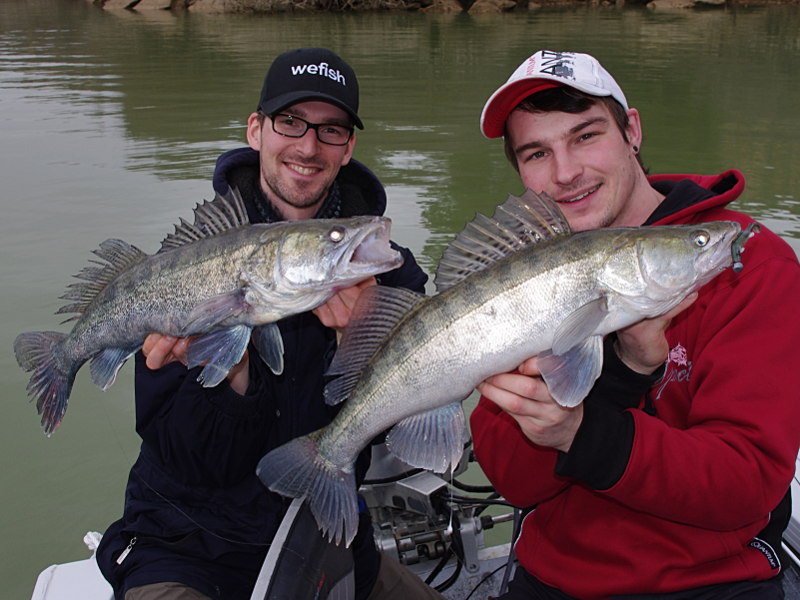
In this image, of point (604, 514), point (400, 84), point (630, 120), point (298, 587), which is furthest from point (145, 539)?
point (400, 84)

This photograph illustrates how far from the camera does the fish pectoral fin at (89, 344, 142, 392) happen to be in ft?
10.6

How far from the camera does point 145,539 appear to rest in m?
3.29

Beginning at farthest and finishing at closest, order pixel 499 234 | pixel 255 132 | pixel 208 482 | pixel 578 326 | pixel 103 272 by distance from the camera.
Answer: pixel 255 132
pixel 103 272
pixel 208 482
pixel 499 234
pixel 578 326

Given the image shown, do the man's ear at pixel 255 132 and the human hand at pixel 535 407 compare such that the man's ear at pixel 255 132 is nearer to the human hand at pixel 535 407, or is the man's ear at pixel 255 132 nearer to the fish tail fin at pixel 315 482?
the fish tail fin at pixel 315 482

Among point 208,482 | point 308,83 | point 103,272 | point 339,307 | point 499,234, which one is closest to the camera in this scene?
point 499,234

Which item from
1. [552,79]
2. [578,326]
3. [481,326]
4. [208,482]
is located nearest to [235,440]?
[208,482]

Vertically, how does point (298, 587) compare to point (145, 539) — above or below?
above

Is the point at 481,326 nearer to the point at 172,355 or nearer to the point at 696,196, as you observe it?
the point at 696,196

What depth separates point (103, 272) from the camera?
342 centimetres

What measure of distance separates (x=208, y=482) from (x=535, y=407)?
1.72 m

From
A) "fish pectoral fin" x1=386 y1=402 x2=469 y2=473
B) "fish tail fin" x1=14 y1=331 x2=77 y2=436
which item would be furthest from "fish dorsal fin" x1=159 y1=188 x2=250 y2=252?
"fish pectoral fin" x1=386 y1=402 x2=469 y2=473

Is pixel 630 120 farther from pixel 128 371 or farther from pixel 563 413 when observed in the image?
pixel 128 371

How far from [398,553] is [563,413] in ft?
6.70

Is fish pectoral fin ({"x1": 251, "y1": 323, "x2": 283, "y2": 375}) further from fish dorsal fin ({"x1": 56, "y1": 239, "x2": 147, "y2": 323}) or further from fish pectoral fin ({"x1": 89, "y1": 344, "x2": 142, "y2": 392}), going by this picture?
fish dorsal fin ({"x1": 56, "y1": 239, "x2": 147, "y2": 323})
